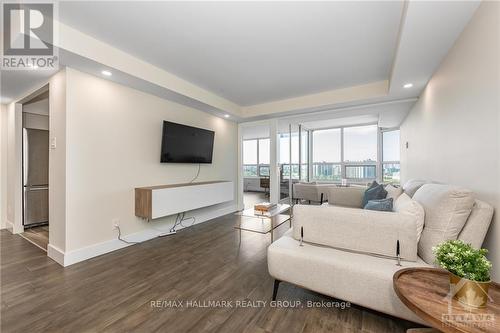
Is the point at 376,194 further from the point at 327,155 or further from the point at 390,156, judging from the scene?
the point at 327,155

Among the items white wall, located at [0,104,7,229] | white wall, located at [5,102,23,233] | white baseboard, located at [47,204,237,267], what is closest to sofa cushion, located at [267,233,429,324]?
white baseboard, located at [47,204,237,267]

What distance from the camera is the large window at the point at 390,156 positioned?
6.05 meters

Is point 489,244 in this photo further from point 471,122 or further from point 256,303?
point 256,303

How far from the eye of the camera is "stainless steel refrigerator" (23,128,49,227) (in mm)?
3453

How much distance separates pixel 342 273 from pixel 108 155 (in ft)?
9.60

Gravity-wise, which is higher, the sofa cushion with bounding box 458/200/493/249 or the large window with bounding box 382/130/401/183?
the large window with bounding box 382/130/401/183

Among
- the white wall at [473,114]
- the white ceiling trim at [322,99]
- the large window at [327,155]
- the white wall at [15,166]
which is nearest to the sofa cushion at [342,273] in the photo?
the white wall at [473,114]

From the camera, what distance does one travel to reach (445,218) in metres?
1.39

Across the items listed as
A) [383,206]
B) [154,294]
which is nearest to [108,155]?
[154,294]

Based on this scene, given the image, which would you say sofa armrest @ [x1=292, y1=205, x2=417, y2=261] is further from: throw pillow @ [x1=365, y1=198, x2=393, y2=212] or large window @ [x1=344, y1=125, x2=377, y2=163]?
large window @ [x1=344, y1=125, x2=377, y2=163]

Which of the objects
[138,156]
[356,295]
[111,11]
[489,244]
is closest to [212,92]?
[138,156]

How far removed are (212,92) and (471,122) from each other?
3.32 metres

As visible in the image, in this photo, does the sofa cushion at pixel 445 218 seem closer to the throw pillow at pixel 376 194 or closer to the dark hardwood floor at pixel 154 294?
the dark hardwood floor at pixel 154 294

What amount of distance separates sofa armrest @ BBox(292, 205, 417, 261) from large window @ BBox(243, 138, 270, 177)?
7.47 metres
